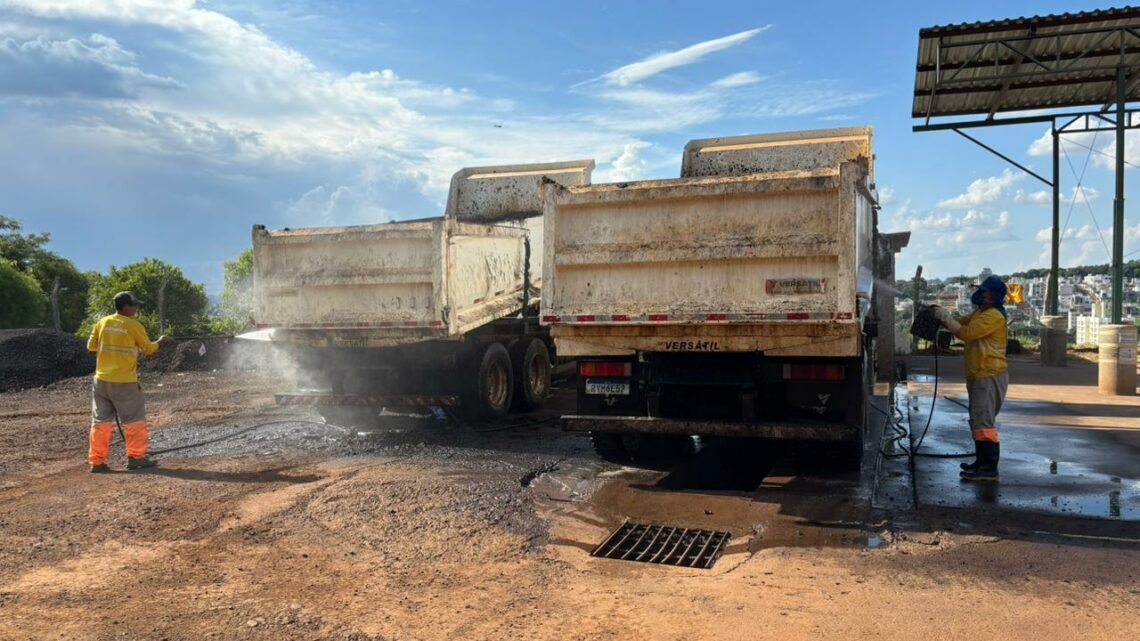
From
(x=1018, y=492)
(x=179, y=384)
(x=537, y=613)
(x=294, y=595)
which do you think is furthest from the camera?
(x=179, y=384)

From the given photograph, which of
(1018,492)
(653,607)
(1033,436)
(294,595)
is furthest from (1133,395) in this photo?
(294,595)

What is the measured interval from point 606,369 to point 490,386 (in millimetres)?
3148

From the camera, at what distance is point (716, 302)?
6.05m

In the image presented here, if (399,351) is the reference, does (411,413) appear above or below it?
below

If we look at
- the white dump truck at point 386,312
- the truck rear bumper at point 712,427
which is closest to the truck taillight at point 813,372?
the truck rear bumper at point 712,427

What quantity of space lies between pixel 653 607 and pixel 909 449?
476 cm

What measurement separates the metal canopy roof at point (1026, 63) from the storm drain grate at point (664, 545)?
9983mm

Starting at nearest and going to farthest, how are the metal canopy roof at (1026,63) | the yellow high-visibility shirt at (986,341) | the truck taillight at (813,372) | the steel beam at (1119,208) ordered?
the truck taillight at (813,372) → the yellow high-visibility shirt at (986,341) → the metal canopy roof at (1026,63) → the steel beam at (1119,208)

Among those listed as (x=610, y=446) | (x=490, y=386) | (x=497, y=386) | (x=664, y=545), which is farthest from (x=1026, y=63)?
(x=664, y=545)

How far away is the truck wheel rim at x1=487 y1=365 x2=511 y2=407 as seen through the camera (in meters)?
9.47

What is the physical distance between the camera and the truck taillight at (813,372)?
606 cm

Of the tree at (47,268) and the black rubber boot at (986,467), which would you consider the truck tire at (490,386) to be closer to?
the black rubber boot at (986,467)

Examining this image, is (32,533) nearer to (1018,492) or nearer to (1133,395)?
(1018,492)

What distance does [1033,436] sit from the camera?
842 cm
